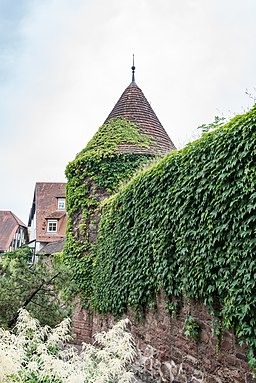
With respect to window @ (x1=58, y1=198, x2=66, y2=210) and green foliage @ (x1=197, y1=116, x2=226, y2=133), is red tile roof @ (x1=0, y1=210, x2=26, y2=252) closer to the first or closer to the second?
window @ (x1=58, y1=198, x2=66, y2=210)

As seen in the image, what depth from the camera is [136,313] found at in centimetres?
670

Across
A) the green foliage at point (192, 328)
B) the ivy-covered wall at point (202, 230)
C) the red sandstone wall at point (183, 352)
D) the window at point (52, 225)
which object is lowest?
the red sandstone wall at point (183, 352)

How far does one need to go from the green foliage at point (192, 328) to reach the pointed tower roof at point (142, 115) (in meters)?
8.01

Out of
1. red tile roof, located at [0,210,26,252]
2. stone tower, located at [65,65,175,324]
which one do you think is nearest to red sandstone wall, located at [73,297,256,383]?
stone tower, located at [65,65,175,324]

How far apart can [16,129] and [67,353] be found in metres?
14.2

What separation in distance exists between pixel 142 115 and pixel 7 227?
25.4 metres

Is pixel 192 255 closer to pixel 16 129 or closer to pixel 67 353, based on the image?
pixel 67 353

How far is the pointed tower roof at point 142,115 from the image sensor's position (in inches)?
512

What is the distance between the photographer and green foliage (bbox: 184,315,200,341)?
15.6 feet

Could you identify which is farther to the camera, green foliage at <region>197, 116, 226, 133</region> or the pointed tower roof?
the pointed tower roof

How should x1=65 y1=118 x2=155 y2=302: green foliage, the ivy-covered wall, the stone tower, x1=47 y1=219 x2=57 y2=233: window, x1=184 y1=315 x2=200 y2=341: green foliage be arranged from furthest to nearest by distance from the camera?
x1=47 y1=219 x2=57 y2=233: window
x1=65 y1=118 x2=155 y2=302: green foliage
the stone tower
x1=184 y1=315 x2=200 y2=341: green foliage
the ivy-covered wall

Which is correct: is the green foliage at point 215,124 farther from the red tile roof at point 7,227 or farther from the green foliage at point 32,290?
the red tile roof at point 7,227

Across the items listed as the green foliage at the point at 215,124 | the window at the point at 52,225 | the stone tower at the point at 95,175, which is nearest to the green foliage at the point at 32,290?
the stone tower at the point at 95,175

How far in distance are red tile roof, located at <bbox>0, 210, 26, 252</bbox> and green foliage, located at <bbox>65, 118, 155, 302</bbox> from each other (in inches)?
894
